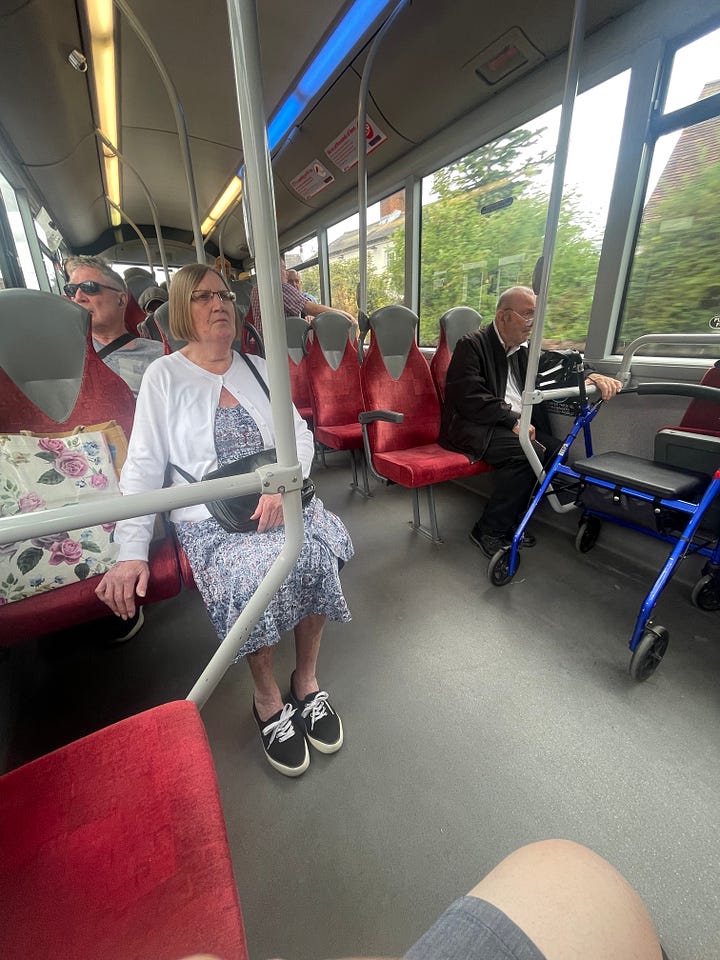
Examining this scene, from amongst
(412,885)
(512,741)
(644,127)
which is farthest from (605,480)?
(644,127)

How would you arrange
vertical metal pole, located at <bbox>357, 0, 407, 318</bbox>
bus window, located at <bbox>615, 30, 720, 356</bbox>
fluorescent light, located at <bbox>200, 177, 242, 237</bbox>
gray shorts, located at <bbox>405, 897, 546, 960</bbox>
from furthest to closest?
fluorescent light, located at <bbox>200, 177, 242, 237</bbox>, vertical metal pole, located at <bbox>357, 0, 407, 318</bbox>, bus window, located at <bbox>615, 30, 720, 356</bbox>, gray shorts, located at <bbox>405, 897, 546, 960</bbox>

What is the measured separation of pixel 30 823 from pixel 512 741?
1304 mm

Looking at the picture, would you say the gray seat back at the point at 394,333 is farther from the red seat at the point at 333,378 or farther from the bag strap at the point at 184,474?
the bag strap at the point at 184,474

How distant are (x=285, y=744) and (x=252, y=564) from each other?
2.03ft

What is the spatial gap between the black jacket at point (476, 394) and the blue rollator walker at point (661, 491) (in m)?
0.44

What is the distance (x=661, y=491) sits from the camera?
1627 millimetres

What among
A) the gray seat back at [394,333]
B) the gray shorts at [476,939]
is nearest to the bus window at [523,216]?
the gray seat back at [394,333]

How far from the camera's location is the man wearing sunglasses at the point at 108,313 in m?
2.07

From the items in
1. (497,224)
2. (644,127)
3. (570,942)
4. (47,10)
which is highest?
(47,10)

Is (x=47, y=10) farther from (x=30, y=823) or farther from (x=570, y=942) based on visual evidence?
(x=570, y=942)

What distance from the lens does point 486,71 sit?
109 inches

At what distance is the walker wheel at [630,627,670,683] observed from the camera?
4.99ft

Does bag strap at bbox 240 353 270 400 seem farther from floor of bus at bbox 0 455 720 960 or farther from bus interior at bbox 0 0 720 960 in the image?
floor of bus at bbox 0 455 720 960

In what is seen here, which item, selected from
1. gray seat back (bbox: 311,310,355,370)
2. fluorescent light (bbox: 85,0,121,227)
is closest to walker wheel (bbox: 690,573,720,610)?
gray seat back (bbox: 311,310,355,370)
